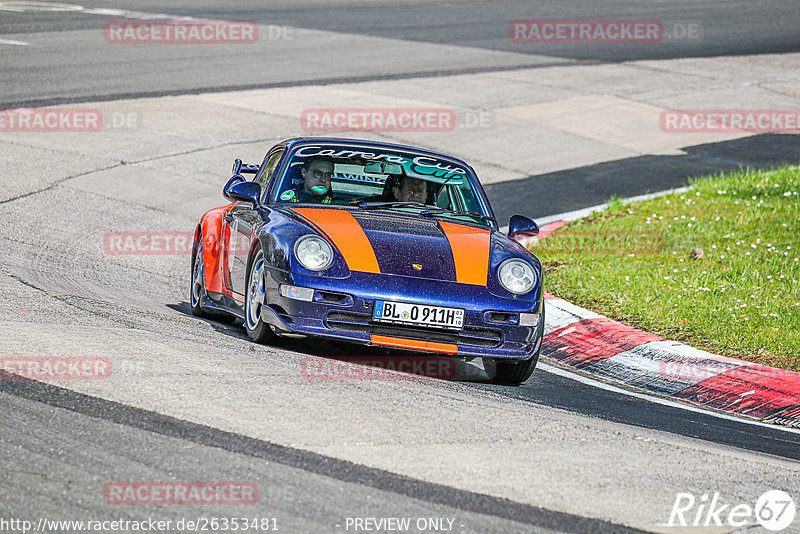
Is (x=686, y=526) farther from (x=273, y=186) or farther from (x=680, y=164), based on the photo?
(x=680, y=164)

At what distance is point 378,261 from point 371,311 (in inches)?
13.1

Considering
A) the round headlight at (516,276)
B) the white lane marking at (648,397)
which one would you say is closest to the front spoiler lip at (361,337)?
the round headlight at (516,276)

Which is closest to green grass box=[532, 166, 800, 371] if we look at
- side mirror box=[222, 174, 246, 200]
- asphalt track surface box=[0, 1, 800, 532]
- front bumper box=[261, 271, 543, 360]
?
asphalt track surface box=[0, 1, 800, 532]

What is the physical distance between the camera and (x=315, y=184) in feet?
26.0

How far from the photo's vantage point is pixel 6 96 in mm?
16438

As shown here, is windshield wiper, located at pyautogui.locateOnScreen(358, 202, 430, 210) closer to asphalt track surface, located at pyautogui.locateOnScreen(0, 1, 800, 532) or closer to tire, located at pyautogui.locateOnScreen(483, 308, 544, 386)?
asphalt track surface, located at pyautogui.locateOnScreen(0, 1, 800, 532)

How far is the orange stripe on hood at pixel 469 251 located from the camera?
6852 mm

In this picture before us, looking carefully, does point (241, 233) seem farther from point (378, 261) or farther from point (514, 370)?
point (514, 370)

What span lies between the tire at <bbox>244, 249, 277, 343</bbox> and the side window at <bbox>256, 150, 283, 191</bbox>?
1.06 meters

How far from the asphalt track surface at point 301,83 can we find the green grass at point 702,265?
1416mm

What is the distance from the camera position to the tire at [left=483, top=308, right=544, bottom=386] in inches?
279

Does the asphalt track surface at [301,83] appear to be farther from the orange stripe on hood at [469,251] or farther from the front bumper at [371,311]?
the orange stripe on hood at [469,251]

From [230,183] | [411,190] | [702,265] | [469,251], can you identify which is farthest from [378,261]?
[702,265]

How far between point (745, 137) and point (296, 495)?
1594cm
